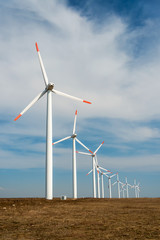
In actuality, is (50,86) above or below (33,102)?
above

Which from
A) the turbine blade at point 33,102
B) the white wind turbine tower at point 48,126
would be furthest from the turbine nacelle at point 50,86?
the turbine blade at point 33,102

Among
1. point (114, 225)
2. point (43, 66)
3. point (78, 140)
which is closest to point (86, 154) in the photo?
point (78, 140)

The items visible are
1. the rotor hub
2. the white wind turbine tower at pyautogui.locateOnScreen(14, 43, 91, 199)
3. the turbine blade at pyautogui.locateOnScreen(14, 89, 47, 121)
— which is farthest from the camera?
the rotor hub

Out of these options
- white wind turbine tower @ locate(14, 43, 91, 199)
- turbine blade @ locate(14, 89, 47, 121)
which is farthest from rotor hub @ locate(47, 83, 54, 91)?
turbine blade @ locate(14, 89, 47, 121)

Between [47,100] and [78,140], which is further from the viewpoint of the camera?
[78,140]

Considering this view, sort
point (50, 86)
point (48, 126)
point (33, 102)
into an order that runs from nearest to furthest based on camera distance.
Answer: point (48, 126)
point (33, 102)
point (50, 86)

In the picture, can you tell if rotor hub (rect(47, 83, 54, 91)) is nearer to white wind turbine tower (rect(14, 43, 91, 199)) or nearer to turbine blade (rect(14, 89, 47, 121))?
white wind turbine tower (rect(14, 43, 91, 199))

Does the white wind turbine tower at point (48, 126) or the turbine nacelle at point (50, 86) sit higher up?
the turbine nacelle at point (50, 86)

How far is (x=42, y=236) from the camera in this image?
1076 cm

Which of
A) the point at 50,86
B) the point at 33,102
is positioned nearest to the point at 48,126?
the point at 33,102

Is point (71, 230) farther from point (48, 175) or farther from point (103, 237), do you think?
point (48, 175)

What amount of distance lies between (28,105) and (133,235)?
28670 mm

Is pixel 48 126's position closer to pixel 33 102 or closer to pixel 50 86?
pixel 33 102

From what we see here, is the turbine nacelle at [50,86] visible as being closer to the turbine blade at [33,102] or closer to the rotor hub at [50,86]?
the rotor hub at [50,86]
